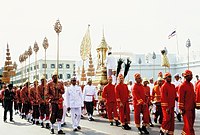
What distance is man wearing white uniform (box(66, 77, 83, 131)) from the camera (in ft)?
36.2

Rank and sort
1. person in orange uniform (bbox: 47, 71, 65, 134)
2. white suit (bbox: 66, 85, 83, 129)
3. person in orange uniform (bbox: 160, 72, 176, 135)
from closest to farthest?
person in orange uniform (bbox: 160, 72, 176, 135), person in orange uniform (bbox: 47, 71, 65, 134), white suit (bbox: 66, 85, 83, 129)

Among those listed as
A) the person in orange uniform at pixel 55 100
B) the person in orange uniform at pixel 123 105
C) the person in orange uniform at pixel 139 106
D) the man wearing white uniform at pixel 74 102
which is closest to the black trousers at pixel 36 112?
the man wearing white uniform at pixel 74 102

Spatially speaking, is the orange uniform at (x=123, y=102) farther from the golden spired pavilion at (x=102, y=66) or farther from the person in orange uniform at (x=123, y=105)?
the golden spired pavilion at (x=102, y=66)

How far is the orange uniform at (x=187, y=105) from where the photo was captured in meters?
7.67

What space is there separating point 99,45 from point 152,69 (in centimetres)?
2188

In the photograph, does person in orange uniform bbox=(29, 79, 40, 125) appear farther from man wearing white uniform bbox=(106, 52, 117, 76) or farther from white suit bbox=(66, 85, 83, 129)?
man wearing white uniform bbox=(106, 52, 117, 76)

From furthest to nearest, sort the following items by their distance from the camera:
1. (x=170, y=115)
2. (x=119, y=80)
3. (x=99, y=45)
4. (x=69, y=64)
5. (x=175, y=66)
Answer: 1. (x=69, y=64)
2. (x=175, y=66)
3. (x=99, y=45)
4. (x=119, y=80)
5. (x=170, y=115)

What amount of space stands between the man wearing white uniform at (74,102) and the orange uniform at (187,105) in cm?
438

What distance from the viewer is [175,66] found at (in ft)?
128

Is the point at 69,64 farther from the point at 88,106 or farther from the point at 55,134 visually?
the point at 55,134

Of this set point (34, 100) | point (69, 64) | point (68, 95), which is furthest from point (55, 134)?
point (69, 64)

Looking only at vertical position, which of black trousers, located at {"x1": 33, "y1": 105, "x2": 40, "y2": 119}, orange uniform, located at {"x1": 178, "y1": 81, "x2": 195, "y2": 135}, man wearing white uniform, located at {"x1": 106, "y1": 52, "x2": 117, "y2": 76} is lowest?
black trousers, located at {"x1": 33, "y1": 105, "x2": 40, "y2": 119}

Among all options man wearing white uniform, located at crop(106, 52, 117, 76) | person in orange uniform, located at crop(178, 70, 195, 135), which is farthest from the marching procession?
man wearing white uniform, located at crop(106, 52, 117, 76)

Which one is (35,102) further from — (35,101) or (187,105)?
(187,105)
